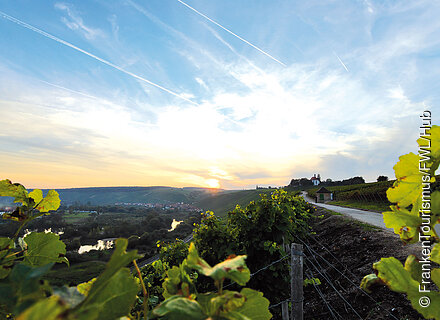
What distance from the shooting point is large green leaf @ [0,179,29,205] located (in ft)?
2.67

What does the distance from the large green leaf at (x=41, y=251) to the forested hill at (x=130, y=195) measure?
554ft

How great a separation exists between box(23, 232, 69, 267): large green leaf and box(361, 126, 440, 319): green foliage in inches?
36.4

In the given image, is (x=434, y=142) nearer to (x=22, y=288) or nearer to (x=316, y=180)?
(x=22, y=288)

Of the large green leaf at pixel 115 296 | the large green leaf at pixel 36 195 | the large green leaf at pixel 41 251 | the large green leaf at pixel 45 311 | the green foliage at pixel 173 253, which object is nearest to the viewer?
the large green leaf at pixel 45 311

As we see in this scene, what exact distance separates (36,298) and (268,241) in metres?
5.36

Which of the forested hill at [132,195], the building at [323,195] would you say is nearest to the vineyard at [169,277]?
the building at [323,195]

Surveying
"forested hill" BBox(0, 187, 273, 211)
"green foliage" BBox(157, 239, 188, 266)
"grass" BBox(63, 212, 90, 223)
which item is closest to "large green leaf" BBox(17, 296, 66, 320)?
"green foliage" BBox(157, 239, 188, 266)

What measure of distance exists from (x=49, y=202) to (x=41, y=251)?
0.62ft

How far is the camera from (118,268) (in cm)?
40

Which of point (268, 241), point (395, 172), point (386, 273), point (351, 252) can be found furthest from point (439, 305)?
point (351, 252)

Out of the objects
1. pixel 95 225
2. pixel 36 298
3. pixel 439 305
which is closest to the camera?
pixel 36 298

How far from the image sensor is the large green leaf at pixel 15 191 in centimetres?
81

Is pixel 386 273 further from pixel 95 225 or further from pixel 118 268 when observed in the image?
pixel 95 225

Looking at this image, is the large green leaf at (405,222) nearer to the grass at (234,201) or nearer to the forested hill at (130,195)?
the grass at (234,201)
